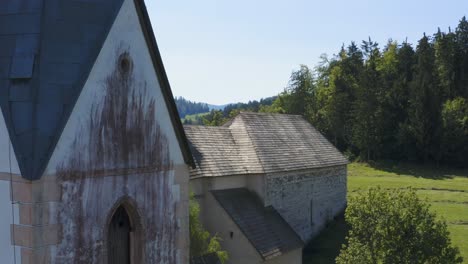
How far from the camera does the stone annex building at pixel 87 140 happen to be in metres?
5.71

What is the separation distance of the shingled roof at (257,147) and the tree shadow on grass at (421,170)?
23.2m

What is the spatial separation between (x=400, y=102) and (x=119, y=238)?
207 feet

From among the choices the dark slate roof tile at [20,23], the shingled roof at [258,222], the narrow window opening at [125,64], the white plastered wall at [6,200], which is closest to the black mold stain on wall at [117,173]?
the narrow window opening at [125,64]

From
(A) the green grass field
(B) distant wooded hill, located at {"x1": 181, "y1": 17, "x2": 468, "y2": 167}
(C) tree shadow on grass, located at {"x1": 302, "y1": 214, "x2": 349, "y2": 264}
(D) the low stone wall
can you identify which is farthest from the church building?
(B) distant wooded hill, located at {"x1": 181, "y1": 17, "x2": 468, "y2": 167}

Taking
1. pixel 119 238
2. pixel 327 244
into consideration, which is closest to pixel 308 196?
pixel 327 244

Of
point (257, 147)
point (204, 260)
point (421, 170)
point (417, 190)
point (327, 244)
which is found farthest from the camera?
point (421, 170)

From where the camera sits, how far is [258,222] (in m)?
23.5

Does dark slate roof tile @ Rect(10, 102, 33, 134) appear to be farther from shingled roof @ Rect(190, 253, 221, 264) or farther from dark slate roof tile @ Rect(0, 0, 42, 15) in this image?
shingled roof @ Rect(190, 253, 221, 264)

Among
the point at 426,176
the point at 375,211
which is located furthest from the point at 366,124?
the point at 375,211

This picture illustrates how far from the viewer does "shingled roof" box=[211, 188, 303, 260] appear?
2208 cm

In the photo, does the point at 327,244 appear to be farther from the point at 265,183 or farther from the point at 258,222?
the point at 258,222

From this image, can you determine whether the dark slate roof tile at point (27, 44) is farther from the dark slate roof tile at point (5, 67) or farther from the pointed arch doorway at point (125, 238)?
the pointed arch doorway at point (125, 238)

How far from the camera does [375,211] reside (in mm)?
18953

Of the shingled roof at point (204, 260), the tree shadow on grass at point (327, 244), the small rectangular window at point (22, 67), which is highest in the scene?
the small rectangular window at point (22, 67)
